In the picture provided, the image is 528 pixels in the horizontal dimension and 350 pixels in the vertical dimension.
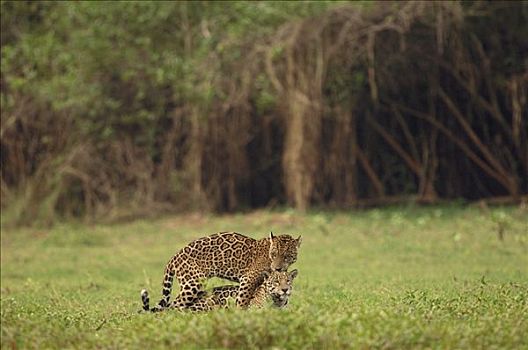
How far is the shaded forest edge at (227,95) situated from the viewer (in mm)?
22375

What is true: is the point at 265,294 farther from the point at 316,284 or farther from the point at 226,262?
the point at 316,284

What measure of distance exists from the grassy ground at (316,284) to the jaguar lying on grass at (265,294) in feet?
1.12

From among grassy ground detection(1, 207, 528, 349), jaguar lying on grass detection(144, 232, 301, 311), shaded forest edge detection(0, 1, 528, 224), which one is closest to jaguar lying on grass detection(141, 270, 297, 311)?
jaguar lying on grass detection(144, 232, 301, 311)

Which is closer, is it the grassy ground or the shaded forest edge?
the grassy ground

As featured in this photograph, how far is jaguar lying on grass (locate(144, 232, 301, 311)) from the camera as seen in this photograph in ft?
35.8

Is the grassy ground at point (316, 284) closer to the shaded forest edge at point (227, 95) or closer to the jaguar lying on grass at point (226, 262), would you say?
the jaguar lying on grass at point (226, 262)

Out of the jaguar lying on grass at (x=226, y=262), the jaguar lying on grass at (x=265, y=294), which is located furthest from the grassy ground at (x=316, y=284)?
the jaguar lying on grass at (x=226, y=262)

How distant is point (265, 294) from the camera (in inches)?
414

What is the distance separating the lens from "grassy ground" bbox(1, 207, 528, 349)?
805 cm

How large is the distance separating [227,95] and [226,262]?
12.1 m

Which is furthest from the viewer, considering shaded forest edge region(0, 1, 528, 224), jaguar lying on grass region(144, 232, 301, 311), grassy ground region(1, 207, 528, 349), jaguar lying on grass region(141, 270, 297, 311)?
shaded forest edge region(0, 1, 528, 224)

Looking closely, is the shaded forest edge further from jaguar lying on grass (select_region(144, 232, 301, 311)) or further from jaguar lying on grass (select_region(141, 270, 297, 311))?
jaguar lying on grass (select_region(141, 270, 297, 311))

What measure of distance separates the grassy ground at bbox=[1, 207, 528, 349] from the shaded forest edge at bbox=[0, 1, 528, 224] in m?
1.42

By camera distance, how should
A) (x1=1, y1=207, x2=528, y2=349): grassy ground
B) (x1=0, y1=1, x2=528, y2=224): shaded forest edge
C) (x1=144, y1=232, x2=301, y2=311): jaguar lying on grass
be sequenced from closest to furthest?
1. (x1=1, y1=207, x2=528, y2=349): grassy ground
2. (x1=144, y1=232, x2=301, y2=311): jaguar lying on grass
3. (x1=0, y1=1, x2=528, y2=224): shaded forest edge
